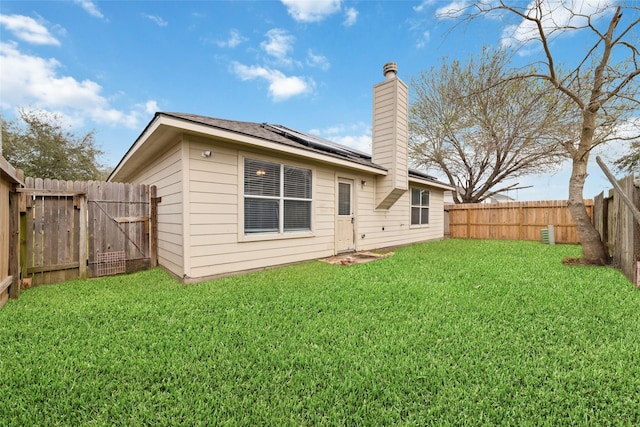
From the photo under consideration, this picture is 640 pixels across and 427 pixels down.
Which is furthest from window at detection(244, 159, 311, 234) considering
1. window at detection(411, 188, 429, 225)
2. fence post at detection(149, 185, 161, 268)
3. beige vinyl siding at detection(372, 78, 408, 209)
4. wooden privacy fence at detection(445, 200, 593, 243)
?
wooden privacy fence at detection(445, 200, 593, 243)

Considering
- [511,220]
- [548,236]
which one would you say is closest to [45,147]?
[511,220]

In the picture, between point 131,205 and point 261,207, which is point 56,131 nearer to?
point 131,205

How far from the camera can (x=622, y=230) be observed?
15.1 feet

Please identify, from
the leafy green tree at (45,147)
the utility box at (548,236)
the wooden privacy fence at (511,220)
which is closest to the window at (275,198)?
the utility box at (548,236)

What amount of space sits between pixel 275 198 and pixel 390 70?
502 centimetres

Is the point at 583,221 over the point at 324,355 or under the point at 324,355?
over

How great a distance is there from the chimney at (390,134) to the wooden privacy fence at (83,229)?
5.61 meters

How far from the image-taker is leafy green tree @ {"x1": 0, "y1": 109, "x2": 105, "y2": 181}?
13.3 meters

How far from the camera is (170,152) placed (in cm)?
483

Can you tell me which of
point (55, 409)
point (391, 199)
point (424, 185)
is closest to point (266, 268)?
point (55, 409)

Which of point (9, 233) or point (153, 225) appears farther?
point (153, 225)

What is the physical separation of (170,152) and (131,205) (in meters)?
1.35

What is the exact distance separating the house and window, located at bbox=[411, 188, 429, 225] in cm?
201

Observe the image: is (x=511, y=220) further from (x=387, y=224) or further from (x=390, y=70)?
(x=390, y=70)
